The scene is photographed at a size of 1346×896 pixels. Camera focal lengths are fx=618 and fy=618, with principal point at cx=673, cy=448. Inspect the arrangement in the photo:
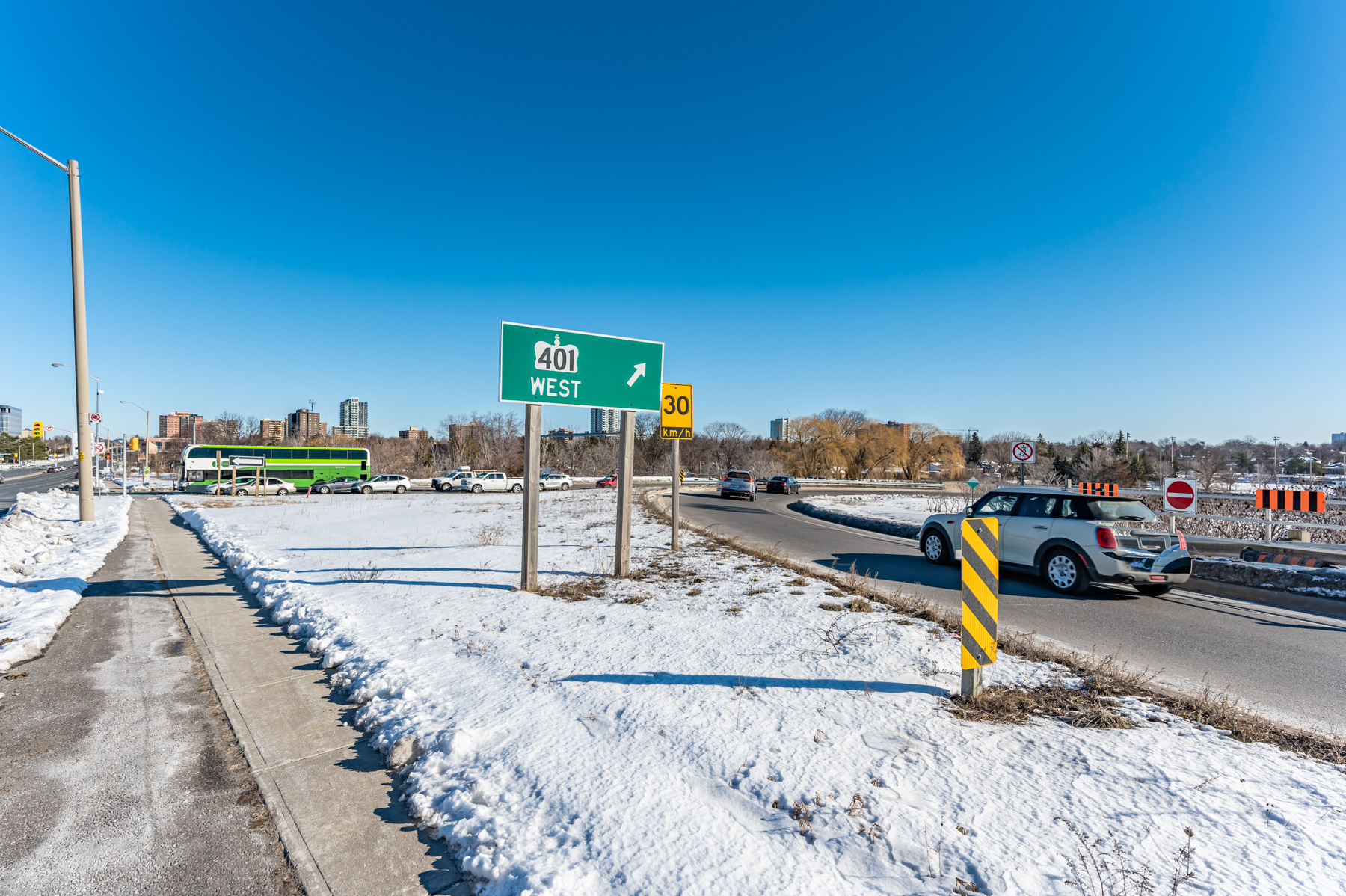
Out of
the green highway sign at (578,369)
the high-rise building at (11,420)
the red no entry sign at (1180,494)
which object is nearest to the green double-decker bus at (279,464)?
the green highway sign at (578,369)

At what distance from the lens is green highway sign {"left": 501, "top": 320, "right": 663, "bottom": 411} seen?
27.7ft

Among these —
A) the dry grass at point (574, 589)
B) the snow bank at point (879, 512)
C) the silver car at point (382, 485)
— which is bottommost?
the silver car at point (382, 485)

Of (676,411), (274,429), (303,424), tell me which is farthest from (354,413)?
(676,411)

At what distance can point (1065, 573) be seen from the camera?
9.11 metres

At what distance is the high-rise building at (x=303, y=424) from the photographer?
122 m

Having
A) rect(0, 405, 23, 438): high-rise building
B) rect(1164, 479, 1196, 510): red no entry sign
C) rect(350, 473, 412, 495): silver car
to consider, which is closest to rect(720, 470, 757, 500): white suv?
rect(1164, 479, 1196, 510): red no entry sign

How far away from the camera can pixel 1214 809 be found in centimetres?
316

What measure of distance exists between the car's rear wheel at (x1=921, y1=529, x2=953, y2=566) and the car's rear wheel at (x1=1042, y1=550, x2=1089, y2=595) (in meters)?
1.95

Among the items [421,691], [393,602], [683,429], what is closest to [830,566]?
[683,429]

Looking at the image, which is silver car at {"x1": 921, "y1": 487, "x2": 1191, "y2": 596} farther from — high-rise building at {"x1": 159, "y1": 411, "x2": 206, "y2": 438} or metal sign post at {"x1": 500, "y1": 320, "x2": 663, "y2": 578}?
high-rise building at {"x1": 159, "y1": 411, "x2": 206, "y2": 438}

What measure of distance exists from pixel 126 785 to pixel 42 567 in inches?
397

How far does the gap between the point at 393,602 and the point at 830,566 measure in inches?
289

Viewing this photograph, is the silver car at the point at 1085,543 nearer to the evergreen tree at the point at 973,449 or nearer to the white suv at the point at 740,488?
the white suv at the point at 740,488

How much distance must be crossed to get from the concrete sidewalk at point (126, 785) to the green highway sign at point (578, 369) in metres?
4.69
